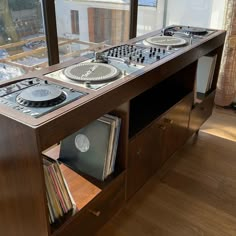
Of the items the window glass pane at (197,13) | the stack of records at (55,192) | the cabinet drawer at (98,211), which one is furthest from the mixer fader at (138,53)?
the window glass pane at (197,13)

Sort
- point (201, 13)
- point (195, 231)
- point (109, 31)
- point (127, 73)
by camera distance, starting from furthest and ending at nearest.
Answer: point (201, 13) → point (109, 31) → point (195, 231) → point (127, 73)

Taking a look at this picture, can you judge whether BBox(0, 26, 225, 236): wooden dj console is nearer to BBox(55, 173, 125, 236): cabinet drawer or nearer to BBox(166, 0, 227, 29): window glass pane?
BBox(55, 173, 125, 236): cabinet drawer

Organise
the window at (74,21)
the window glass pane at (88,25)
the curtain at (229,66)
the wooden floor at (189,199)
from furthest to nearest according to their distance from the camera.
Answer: the curtain at (229,66) → the window at (74,21) → the window glass pane at (88,25) → the wooden floor at (189,199)

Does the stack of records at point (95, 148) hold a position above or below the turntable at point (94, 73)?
below

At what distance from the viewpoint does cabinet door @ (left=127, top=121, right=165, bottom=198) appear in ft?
4.79

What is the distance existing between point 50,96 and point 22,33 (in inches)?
32.7

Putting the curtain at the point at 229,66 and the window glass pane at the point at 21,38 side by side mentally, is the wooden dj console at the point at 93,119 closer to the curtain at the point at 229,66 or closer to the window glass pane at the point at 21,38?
the window glass pane at the point at 21,38

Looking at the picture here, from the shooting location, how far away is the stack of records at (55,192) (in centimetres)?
107

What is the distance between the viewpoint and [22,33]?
1715 mm

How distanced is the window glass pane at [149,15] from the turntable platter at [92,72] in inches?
59.4

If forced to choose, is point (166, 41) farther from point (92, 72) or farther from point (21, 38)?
point (21, 38)

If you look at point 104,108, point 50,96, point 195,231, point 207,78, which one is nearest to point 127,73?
point 104,108

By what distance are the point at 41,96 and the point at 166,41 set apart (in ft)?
3.41

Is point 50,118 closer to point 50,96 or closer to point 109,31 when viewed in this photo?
point 50,96
